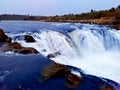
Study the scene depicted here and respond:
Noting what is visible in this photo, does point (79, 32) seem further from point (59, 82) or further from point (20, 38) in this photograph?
point (59, 82)

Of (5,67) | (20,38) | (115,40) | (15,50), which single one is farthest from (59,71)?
(115,40)

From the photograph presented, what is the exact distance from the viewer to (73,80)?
14.0 metres

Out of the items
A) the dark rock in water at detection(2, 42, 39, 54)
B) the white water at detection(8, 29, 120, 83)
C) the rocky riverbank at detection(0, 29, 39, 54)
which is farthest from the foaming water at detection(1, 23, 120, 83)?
the dark rock in water at detection(2, 42, 39, 54)

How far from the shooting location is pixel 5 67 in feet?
51.5

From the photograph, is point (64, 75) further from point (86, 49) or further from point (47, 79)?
point (86, 49)

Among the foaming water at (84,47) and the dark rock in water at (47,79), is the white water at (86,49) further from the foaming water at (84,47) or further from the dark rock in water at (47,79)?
the dark rock in water at (47,79)

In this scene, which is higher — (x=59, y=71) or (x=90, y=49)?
(x=59, y=71)

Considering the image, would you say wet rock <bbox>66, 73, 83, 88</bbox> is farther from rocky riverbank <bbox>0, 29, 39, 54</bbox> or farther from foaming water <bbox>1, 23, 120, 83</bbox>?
rocky riverbank <bbox>0, 29, 39, 54</bbox>

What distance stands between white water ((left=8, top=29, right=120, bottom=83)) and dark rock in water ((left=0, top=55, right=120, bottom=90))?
4.61 m

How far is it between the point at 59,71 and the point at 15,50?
600 cm

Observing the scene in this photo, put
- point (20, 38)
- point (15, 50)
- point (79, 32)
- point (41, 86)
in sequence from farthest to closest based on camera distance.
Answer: point (79, 32)
point (20, 38)
point (15, 50)
point (41, 86)

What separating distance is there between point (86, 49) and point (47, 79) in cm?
1426

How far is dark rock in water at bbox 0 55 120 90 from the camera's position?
45.0 ft

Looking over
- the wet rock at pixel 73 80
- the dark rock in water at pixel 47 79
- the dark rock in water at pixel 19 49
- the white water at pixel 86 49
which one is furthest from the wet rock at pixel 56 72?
the white water at pixel 86 49
